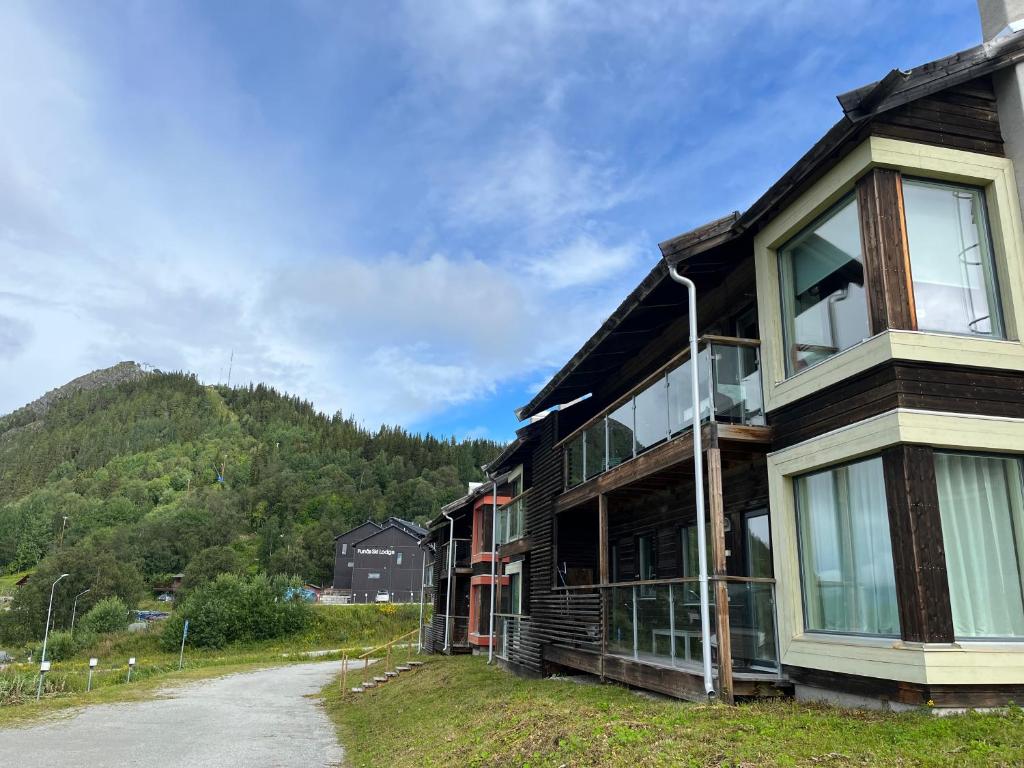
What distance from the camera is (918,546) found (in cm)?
721

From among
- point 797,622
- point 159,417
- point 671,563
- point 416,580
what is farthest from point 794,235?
point 159,417

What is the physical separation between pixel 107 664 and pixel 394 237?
3371cm

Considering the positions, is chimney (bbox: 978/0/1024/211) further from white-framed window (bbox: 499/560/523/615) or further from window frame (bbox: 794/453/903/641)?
white-framed window (bbox: 499/560/523/615)

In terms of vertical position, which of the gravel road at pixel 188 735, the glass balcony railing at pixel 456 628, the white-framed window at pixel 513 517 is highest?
the white-framed window at pixel 513 517

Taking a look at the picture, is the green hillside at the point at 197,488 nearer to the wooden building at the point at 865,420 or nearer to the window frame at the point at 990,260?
the wooden building at the point at 865,420

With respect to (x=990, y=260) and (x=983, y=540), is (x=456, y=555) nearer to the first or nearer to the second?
(x=983, y=540)

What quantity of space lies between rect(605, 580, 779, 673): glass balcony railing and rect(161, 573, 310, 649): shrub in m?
46.9

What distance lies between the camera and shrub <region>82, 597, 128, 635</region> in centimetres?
5391

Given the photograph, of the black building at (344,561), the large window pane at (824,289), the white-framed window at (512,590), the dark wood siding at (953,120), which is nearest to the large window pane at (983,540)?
the large window pane at (824,289)

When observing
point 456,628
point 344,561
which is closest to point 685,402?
point 456,628

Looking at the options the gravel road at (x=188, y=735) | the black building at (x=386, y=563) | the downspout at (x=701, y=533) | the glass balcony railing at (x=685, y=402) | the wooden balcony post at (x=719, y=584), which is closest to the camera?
the wooden balcony post at (x=719, y=584)

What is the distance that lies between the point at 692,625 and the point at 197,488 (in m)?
144

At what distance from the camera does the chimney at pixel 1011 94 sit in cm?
869

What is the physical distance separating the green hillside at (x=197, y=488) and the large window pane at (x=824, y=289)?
69736 millimetres
